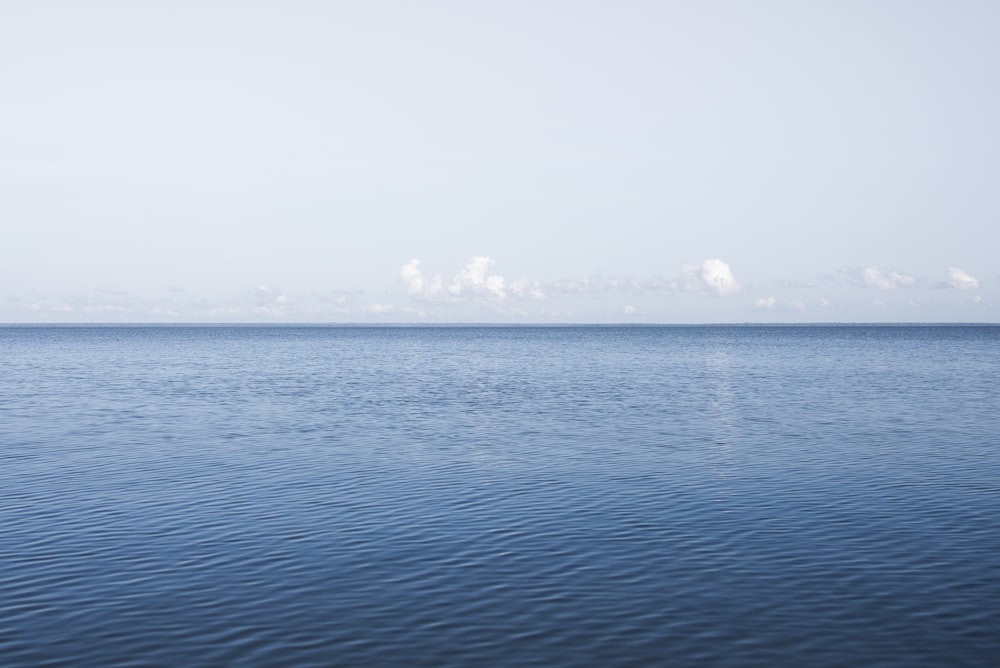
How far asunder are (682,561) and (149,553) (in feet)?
46.8

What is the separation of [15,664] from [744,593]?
49.7 ft

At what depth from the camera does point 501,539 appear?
26016mm

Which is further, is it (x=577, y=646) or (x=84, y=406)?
(x=84, y=406)

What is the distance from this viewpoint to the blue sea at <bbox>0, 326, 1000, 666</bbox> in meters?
18.0

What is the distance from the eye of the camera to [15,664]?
16609mm

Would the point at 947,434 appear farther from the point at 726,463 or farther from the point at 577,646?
the point at 577,646

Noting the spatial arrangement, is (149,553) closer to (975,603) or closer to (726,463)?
(975,603)

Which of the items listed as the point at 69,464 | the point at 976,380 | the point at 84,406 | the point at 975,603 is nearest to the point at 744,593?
the point at 975,603

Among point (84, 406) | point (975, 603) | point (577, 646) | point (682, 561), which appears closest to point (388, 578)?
point (577, 646)

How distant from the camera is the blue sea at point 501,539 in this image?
1795 cm

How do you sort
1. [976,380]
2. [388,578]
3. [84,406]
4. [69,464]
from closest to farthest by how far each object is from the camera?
1. [388,578]
2. [69,464]
3. [84,406]
4. [976,380]

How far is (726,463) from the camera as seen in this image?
39.8 meters

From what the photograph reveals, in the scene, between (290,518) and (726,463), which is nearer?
(290,518)

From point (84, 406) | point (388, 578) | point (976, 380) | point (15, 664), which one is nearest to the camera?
point (15, 664)
